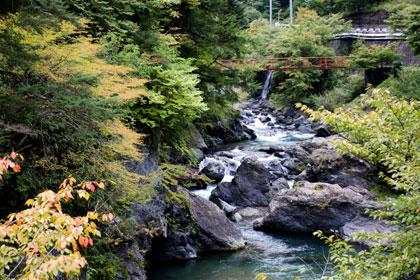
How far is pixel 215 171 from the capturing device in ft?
51.8

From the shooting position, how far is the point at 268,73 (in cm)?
3841

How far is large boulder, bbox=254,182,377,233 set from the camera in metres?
11.4

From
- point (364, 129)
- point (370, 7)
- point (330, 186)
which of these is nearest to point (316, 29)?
point (370, 7)

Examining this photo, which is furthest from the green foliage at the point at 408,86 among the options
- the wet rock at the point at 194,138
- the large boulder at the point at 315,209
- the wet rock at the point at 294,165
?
the wet rock at the point at 194,138

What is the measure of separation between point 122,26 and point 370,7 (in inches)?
1442

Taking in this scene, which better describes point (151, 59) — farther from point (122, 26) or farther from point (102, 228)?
point (102, 228)

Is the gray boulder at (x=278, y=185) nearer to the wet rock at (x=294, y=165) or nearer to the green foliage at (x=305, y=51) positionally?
the wet rock at (x=294, y=165)

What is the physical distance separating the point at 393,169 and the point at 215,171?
11272 mm

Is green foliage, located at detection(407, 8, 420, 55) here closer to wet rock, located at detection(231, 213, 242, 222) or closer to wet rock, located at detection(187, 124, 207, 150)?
wet rock, located at detection(187, 124, 207, 150)

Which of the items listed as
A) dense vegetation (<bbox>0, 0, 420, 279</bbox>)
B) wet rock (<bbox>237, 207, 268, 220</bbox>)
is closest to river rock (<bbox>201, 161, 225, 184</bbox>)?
wet rock (<bbox>237, 207, 268, 220</bbox>)

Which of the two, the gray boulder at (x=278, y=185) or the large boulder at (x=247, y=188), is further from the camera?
the gray boulder at (x=278, y=185)

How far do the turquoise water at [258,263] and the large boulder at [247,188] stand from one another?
2.52 m

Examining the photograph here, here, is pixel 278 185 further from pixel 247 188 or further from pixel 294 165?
pixel 294 165

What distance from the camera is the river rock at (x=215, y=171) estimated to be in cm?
1558
